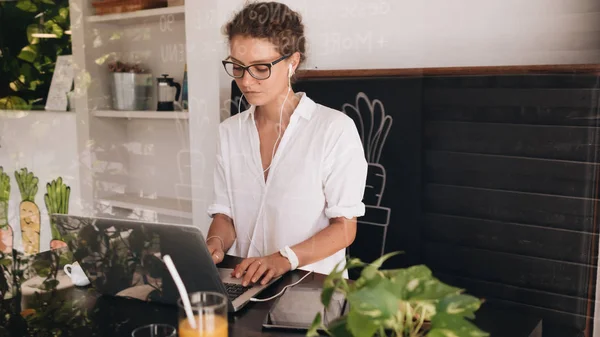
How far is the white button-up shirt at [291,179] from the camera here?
170 cm

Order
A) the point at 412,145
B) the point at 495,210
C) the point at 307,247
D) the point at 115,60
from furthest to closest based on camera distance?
the point at 115,60 < the point at 412,145 < the point at 495,210 < the point at 307,247

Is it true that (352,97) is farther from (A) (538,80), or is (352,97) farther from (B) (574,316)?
(B) (574,316)

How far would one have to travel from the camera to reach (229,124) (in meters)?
1.95

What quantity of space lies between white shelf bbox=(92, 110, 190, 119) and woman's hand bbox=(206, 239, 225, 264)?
143cm

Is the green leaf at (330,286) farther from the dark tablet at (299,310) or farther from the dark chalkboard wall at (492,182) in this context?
the dark chalkboard wall at (492,182)

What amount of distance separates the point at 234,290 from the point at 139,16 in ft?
7.49

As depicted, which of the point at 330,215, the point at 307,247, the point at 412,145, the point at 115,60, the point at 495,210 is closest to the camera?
the point at 307,247

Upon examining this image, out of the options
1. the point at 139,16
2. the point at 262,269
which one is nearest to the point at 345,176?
the point at 262,269

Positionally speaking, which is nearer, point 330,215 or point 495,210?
point 330,215

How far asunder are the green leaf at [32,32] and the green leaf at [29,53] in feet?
0.11

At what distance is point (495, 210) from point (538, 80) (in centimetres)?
43

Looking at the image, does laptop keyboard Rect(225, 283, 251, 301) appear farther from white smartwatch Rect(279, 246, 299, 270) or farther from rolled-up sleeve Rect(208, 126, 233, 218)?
rolled-up sleeve Rect(208, 126, 233, 218)

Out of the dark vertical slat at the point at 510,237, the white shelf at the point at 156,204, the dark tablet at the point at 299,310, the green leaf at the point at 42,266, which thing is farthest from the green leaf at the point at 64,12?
the dark tablet at the point at 299,310

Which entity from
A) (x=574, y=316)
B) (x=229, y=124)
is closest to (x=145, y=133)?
(x=229, y=124)
